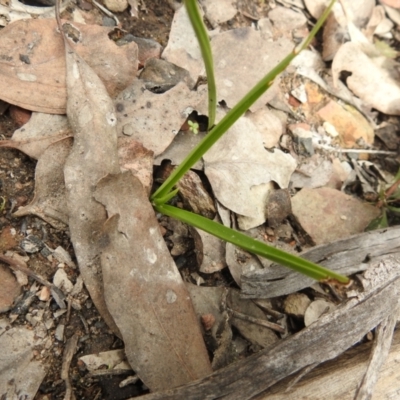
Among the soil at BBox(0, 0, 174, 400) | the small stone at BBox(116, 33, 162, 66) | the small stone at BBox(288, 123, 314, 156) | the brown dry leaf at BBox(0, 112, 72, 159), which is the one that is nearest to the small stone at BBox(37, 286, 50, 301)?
the soil at BBox(0, 0, 174, 400)

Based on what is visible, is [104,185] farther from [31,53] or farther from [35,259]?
[31,53]

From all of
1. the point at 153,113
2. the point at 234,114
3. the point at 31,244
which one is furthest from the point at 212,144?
the point at 31,244

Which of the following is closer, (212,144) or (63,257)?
(212,144)

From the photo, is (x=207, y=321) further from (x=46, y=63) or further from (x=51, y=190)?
(x=46, y=63)

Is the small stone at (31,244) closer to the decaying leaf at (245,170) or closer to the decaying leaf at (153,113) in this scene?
the decaying leaf at (153,113)

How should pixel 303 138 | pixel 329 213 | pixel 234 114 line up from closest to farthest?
pixel 234 114 → pixel 329 213 → pixel 303 138

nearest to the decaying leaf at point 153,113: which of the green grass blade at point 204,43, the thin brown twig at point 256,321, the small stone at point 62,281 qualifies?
the green grass blade at point 204,43
